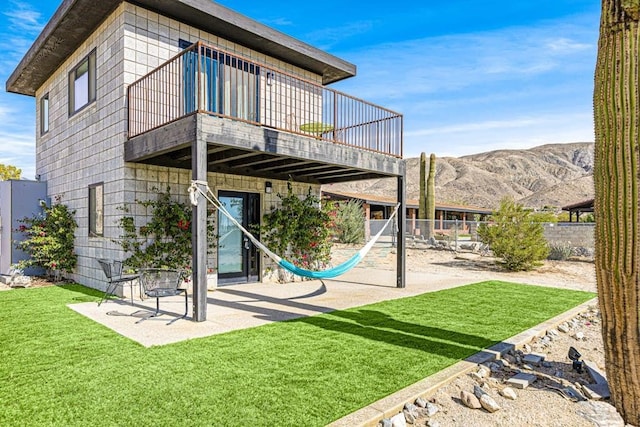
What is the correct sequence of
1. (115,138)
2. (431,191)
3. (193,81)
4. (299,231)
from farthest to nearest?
(431,191), (299,231), (193,81), (115,138)

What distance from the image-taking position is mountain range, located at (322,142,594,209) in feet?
231

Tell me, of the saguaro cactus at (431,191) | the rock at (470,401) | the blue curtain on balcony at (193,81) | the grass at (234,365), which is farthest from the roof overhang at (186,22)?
the saguaro cactus at (431,191)

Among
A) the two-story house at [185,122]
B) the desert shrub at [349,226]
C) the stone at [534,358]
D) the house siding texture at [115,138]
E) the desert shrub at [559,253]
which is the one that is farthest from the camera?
the desert shrub at [349,226]

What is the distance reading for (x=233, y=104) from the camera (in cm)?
872

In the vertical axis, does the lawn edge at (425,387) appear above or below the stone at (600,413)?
above

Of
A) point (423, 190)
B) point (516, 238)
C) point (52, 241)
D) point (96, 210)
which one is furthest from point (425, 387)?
point (423, 190)

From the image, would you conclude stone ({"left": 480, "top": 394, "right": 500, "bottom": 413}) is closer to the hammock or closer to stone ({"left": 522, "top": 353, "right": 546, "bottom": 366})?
stone ({"left": 522, "top": 353, "right": 546, "bottom": 366})

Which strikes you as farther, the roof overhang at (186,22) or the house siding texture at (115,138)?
the roof overhang at (186,22)

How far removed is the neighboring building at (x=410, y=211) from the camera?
2403 centimetres

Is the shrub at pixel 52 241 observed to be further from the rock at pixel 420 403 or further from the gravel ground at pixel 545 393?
the gravel ground at pixel 545 393

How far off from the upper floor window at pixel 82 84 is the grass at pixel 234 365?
15.5 ft

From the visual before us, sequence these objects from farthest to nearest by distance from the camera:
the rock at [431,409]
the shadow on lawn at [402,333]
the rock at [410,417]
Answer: the shadow on lawn at [402,333], the rock at [431,409], the rock at [410,417]

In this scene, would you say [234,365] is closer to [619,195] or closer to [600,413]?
[600,413]

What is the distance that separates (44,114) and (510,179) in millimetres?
90352
